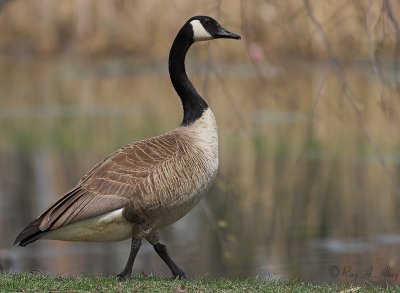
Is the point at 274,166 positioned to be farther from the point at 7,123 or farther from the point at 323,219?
the point at 7,123

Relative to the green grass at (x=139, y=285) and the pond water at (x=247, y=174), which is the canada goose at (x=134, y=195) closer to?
the green grass at (x=139, y=285)

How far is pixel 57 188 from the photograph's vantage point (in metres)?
18.3

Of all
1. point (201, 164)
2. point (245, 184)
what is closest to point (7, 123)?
point (245, 184)

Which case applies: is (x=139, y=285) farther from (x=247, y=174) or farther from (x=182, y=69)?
(x=247, y=174)

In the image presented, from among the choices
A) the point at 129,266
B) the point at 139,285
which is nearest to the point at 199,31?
the point at 129,266

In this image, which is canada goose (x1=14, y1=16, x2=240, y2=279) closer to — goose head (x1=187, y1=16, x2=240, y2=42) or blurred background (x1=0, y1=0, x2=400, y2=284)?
blurred background (x1=0, y1=0, x2=400, y2=284)

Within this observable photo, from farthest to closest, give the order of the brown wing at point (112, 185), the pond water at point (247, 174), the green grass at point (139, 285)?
the pond water at point (247, 174) < the brown wing at point (112, 185) < the green grass at point (139, 285)

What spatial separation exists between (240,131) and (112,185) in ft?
54.0

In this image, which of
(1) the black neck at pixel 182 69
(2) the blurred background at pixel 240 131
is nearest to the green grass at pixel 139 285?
(2) the blurred background at pixel 240 131

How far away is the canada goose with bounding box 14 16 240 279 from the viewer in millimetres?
7109

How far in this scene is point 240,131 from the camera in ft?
77.3

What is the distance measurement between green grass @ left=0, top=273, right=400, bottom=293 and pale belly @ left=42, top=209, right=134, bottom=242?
310mm

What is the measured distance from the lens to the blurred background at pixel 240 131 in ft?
29.1

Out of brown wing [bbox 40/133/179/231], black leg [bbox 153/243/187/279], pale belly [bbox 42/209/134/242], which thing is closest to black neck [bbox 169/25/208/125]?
brown wing [bbox 40/133/179/231]
